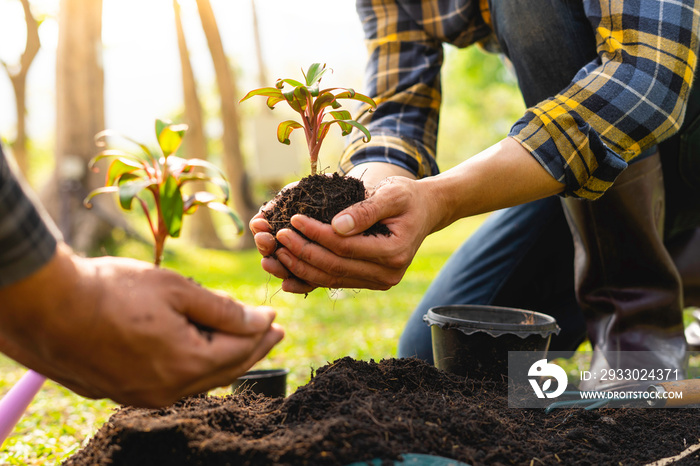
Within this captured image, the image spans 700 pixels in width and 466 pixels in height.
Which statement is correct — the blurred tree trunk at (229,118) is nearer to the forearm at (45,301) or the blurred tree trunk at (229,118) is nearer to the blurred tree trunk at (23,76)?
the blurred tree trunk at (23,76)

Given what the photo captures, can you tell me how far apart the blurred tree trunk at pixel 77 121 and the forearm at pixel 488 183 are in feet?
22.4

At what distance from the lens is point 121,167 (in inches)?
48.3

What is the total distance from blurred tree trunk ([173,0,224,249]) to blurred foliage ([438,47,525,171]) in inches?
245

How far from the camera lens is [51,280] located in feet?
2.41

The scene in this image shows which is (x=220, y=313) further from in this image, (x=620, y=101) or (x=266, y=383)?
(x=620, y=101)

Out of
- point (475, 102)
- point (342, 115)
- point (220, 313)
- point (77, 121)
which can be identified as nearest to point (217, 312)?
point (220, 313)

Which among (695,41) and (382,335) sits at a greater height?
(695,41)

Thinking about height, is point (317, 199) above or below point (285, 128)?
below

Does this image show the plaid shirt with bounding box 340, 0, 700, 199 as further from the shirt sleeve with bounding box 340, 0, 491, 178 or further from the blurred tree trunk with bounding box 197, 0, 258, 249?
the blurred tree trunk with bounding box 197, 0, 258, 249

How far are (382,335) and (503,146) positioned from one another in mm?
2309

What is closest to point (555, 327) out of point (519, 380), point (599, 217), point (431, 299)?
point (519, 380)

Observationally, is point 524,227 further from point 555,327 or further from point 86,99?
point 86,99

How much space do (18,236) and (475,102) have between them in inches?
881

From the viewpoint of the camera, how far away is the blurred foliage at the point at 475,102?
52.9 feet
